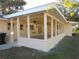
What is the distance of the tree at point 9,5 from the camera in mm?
28920

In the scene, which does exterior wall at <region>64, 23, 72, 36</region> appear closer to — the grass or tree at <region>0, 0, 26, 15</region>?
tree at <region>0, 0, 26, 15</region>

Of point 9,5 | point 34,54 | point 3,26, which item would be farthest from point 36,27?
point 9,5

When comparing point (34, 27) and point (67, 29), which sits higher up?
point (34, 27)

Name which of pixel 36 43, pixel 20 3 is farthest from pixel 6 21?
pixel 20 3

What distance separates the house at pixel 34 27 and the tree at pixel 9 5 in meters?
12.3

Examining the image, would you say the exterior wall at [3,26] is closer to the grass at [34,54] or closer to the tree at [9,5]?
the grass at [34,54]

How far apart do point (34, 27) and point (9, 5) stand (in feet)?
44.4

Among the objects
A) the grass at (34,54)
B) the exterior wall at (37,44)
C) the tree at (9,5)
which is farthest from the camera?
the tree at (9,5)

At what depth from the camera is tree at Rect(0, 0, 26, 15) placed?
94.9ft

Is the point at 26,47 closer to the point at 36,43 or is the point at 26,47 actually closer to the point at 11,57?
the point at 36,43

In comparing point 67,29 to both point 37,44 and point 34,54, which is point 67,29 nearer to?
point 37,44

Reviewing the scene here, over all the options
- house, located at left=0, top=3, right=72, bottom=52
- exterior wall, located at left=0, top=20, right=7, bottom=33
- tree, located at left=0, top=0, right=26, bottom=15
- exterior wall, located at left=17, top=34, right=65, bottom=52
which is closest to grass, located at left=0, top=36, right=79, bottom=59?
exterior wall, located at left=17, top=34, right=65, bottom=52

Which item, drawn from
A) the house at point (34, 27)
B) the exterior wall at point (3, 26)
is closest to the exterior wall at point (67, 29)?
the house at point (34, 27)

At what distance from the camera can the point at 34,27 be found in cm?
1848
